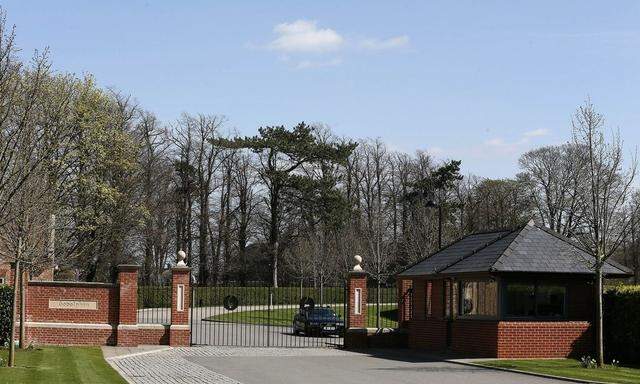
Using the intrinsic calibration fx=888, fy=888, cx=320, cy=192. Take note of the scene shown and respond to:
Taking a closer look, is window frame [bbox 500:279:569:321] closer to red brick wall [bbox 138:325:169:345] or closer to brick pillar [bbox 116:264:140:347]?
red brick wall [bbox 138:325:169:345]

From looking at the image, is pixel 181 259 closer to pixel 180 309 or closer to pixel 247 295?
pixel 180 309

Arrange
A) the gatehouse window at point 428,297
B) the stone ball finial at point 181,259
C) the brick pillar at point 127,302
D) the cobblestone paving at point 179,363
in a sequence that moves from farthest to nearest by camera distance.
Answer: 1. the stone ball finial at point 181,259
2. the gatehouse window at point 428,297
3. the brick pillar at point 127,302
4. the cobblestone paving at point 179,363

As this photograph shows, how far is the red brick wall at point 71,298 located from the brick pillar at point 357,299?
26.4 feet

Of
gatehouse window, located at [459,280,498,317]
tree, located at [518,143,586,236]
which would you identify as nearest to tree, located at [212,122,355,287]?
tree, located at [518,143,586,236]

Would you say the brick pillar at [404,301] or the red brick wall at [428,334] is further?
the brick pillar at [404,301]

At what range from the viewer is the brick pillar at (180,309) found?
29.2 m

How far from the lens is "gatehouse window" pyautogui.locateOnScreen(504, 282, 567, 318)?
25.6 metres

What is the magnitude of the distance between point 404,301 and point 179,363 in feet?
37.7

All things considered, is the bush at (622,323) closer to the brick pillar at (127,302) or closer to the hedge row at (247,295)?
the brick pillar at (127,302)

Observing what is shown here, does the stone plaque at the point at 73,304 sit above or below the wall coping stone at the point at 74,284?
below

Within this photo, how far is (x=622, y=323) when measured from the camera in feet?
80.5

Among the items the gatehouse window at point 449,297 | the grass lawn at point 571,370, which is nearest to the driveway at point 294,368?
the grass lawn at point 571,370

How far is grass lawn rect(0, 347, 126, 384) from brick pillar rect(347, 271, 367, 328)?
9.11 metres

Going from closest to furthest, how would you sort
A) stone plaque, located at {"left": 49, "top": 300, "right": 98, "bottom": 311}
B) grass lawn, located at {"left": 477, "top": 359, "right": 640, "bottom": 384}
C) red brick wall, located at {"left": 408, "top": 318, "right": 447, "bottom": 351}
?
grass lawn, located at {"left": 477, "top": 359, "right": 640, "bottom": 384} → stone plaque, located at {"left": 49, "top": 300, "right": 98, "bottom": 311} → red brick wall, located at {"left": 408, "top": 318, "right": 447, "bottom": 351}
